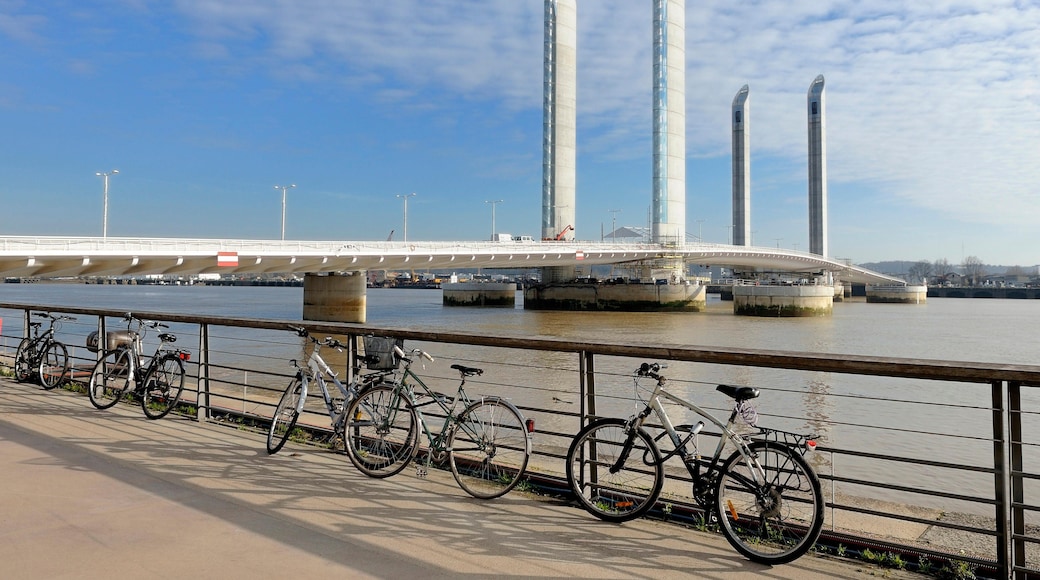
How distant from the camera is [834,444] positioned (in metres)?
10.3

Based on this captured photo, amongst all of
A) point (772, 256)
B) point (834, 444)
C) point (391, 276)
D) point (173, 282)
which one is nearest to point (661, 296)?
point (772, 256)

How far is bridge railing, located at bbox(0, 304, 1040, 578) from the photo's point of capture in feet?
10.6

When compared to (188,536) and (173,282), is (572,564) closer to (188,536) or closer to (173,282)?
(188,536)

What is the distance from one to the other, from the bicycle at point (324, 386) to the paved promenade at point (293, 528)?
0.23m

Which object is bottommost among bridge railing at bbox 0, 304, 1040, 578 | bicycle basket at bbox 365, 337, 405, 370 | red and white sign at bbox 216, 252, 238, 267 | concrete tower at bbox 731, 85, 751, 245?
bridge railing at bbox 0, 304, 1040, 578

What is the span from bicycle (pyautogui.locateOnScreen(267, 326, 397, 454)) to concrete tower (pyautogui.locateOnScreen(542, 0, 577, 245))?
6556 cm

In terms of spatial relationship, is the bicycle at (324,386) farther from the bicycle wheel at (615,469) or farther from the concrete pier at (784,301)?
the concrete pier at (784,301)

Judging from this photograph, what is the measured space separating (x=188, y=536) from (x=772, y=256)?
251 feet

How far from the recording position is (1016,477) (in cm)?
321

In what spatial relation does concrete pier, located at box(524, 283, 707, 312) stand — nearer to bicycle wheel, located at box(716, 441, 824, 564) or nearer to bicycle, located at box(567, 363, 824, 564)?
bicycle, located at box(567, 363, 824, 564)

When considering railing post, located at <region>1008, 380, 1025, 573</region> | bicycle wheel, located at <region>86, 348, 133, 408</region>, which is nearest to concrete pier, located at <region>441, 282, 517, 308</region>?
bicycle wheel, located at <region>86, 348, 133, 408</region>

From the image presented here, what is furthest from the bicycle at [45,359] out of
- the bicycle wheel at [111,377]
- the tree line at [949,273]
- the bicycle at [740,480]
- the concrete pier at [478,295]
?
the tree line at [949,273]

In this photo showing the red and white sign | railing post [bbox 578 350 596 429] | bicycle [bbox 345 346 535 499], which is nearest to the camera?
railing post [bbox 578 350 596 429]

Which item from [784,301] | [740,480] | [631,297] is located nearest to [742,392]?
[740,480]
